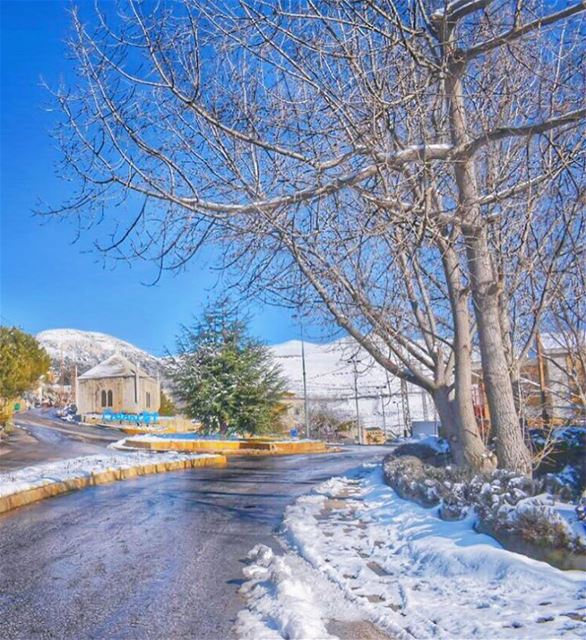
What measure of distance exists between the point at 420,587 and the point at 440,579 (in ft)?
0.64

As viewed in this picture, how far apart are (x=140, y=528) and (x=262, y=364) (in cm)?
2415

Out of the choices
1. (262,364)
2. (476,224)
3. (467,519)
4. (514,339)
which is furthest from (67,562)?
(262,364)

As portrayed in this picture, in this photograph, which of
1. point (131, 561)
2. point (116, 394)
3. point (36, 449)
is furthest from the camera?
point (116, 394)

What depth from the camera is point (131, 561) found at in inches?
232

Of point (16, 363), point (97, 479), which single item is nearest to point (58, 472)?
point (97, 479)

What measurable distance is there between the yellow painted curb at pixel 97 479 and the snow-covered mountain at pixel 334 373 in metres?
4.68

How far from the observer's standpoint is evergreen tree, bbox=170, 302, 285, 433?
101ft

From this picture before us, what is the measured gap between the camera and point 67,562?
581cm

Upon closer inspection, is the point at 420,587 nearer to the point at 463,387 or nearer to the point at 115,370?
the point at 463,387

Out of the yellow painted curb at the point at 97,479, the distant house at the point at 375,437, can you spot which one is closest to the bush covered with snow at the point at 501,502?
the yellow painted curb at the point at 97,479

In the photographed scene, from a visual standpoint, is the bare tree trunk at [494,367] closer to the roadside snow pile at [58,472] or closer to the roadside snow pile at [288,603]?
the roadside snow pile at [288,603]

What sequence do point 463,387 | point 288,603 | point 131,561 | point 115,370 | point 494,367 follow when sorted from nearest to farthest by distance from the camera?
point 288,603 < point 131,561 < point 494,367 < point 463,387 < point 115,370

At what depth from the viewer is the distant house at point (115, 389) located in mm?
56000

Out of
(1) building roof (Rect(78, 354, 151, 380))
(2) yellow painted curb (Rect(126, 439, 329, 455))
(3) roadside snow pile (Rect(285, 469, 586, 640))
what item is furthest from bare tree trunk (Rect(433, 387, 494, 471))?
(1) building roof (Rect(78, 354, 151, 380))
